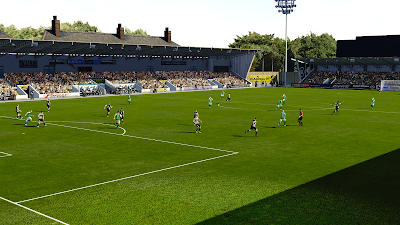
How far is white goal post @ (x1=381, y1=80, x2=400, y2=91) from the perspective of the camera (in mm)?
85562

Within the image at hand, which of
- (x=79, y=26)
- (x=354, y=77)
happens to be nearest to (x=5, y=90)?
(x=354, y=77)

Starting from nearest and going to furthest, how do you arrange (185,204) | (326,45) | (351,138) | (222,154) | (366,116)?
(185,204) < (222,154) < (351,138) < (366,116) < (326,45)

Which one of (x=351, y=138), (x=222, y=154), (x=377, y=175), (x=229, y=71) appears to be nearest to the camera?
(x=377, y=175)

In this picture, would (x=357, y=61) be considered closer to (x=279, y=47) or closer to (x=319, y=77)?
(x=319, y=77)

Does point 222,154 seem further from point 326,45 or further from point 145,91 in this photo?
point 326,45

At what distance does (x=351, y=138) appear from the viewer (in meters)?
27.4

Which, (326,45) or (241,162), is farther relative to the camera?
(326,45)

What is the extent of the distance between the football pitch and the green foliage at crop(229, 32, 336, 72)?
119 metres

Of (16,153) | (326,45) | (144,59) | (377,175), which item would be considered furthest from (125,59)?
(326,45)

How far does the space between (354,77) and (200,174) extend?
303 ft

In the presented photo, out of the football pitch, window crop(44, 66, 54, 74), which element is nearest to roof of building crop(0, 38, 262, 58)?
window crop(44, 66, 54, 74)

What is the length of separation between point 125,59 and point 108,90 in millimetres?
13557

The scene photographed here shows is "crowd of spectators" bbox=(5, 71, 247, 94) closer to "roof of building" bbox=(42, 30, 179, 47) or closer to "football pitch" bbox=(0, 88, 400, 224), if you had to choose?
"roof of building" bbox=(42, 30, 179, 47)

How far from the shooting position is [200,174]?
18.3 metres
